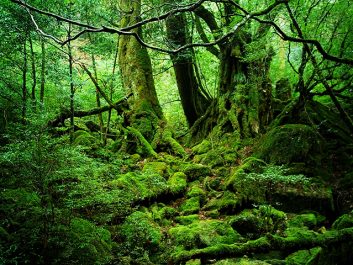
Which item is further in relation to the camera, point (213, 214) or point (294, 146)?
point (294, 146)

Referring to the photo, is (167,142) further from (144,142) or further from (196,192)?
(196,192)

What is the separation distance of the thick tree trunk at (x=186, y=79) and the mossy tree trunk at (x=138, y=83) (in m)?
1.39

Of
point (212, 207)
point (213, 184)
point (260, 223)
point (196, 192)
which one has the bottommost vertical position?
point (260, 223)

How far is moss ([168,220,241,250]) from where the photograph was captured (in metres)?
5.15

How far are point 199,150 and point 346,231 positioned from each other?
20.5 ft

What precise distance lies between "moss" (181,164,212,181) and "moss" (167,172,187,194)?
0.77 feet

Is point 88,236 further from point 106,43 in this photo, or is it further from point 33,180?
point 106,43

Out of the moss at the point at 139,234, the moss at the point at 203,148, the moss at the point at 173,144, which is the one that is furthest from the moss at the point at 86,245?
the moss at the point at 203,148

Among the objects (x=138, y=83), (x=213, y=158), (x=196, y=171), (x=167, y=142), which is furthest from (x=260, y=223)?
(x=138, y=83)

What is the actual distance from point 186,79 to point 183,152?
4.16m

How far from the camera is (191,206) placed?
6.97 metres

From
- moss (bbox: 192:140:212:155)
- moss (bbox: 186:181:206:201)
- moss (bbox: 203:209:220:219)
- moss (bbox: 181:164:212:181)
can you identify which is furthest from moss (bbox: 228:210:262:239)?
moss (bbox: 192:140:212:155)

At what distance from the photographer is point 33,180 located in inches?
157

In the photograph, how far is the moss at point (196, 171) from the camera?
8391 millimetres
